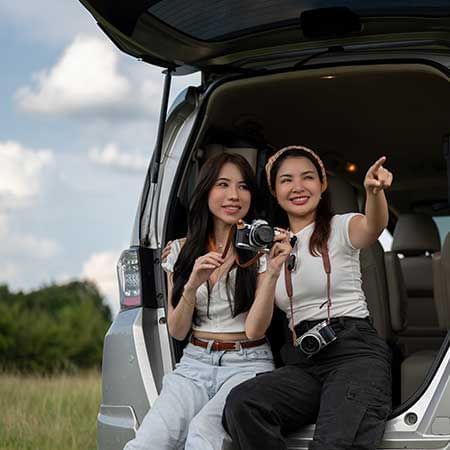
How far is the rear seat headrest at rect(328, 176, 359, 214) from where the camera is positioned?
14.3ft

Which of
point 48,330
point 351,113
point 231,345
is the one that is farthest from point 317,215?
point 48,330

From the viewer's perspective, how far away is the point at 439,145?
19.9ft

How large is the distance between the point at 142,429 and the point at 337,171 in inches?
124

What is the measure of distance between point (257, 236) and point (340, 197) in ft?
3.36

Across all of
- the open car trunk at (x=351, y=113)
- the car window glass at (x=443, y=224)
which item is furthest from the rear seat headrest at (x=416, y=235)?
the open car trunk at (x=351, y=113)

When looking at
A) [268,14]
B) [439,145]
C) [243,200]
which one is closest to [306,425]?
[243,200]

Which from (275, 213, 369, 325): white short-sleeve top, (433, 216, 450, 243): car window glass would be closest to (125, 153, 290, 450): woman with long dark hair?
(275, 213, 369, 325): white short-sleeve top

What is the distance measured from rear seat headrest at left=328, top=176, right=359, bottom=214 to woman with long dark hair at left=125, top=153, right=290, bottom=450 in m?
0.50

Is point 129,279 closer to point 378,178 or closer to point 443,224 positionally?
point 378,178

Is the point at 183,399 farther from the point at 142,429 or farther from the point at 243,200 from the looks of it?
the point at 243,200

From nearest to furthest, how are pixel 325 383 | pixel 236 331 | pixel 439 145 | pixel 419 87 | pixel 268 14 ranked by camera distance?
pixel 325 383 → pixel 236 331 → pixel 268 14 → pixel 419 87 → pixel 439 145

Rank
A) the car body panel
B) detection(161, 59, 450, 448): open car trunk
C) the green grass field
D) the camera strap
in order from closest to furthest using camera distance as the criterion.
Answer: the camera strap
the car body panel
detection(161, 59, 450, 448): open car trunk
the green grass field

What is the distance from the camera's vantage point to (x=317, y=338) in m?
3.53

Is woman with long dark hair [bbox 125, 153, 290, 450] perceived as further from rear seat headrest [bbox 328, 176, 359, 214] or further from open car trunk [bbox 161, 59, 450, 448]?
rear seat headrest [bbox 328, 176, 359, 214]
